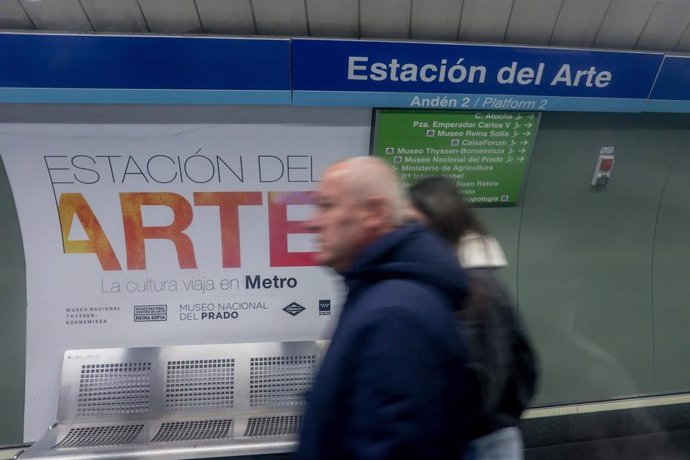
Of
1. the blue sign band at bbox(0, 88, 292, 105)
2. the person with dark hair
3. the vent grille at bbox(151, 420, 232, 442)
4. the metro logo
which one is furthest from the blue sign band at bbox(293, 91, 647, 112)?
the vent grille at bbox(151, 420, 232, 442)

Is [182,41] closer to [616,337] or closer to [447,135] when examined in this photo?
[447,135]

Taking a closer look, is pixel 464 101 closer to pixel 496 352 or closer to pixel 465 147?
pixel 465 147

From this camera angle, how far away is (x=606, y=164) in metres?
3.56

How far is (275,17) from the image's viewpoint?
2.77 meters

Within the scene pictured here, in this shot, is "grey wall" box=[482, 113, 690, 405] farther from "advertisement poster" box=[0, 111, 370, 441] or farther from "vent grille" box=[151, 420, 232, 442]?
"vent grille" box=[151, 420, 232, 442]

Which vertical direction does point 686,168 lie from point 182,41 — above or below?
below

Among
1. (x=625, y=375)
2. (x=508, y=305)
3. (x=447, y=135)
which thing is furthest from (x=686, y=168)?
(x=508, y=305)

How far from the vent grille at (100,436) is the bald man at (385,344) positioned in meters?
2.17

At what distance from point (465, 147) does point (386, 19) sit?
0.96m

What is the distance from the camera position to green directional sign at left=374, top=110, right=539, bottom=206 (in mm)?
3189

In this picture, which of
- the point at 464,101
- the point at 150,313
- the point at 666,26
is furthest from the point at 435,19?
the point at 150,313

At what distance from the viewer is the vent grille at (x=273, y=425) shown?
9.83 ft

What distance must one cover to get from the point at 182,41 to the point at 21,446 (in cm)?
268

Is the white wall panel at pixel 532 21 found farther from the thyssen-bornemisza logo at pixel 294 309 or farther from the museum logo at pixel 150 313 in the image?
the museum logo at pixel 150 313
